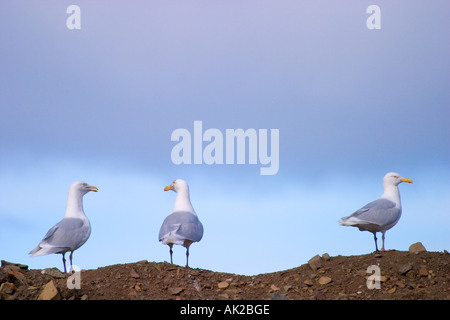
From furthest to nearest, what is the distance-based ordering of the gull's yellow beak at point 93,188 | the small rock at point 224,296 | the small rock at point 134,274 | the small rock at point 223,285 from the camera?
1. the gull's yellow beak at point 93,188
2. the small rock at point 134,274
3. the small rock at point 223,285
4. the small rock at point 224,296

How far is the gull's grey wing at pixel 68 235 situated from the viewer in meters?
13.3

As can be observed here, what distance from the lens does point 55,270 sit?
13.3 m

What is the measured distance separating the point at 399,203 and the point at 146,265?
6.58 metres

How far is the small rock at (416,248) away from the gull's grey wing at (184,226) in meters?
5.12

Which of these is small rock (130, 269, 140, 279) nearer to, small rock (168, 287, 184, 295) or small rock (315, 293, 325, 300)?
small rock (168, 287, 184, 295)

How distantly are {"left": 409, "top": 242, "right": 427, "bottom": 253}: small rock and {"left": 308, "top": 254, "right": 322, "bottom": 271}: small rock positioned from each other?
87.7 inches

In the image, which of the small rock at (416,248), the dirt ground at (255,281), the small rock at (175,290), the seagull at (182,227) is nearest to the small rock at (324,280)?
the dirt ground at (255,281)

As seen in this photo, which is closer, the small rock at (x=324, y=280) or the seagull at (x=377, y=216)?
the small rock at (x=324, y=280)

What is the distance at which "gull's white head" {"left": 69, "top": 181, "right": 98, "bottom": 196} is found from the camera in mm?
14414

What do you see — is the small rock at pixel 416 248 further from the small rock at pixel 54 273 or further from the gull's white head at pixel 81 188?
the small rock at pixel 54 273

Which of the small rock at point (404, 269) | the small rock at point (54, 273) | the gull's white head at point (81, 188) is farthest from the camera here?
the gull's white head at point (81, 188)

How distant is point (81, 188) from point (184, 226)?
2.95 metres

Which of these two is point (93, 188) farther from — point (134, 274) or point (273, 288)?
point (273, 288)
